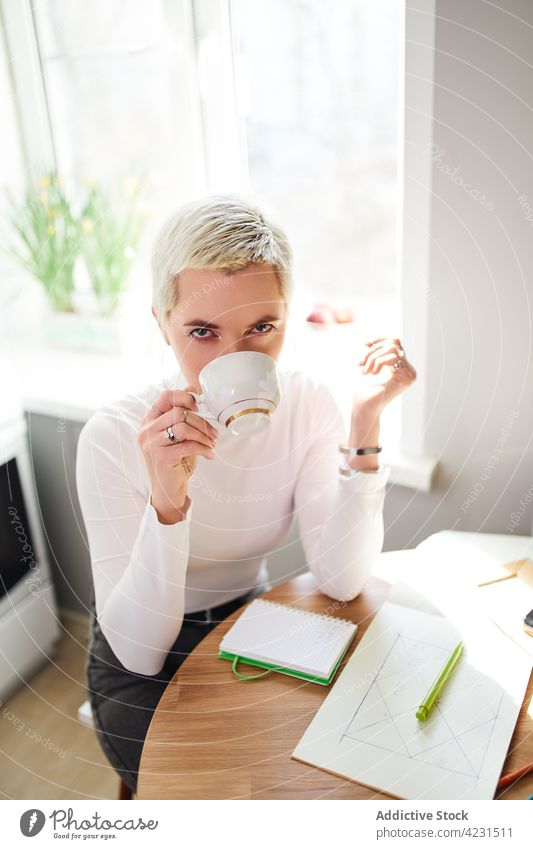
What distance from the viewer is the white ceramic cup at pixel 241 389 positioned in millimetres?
692

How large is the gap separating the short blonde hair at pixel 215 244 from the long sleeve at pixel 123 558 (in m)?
0.19

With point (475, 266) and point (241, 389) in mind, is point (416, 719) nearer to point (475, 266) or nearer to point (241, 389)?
point (241, 389)

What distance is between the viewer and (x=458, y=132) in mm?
855

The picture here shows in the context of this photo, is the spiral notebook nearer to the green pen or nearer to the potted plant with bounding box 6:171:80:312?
the green pen

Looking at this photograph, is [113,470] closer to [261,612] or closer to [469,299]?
[261,612]

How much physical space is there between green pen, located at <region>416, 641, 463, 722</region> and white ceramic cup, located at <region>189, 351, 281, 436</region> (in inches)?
12.6

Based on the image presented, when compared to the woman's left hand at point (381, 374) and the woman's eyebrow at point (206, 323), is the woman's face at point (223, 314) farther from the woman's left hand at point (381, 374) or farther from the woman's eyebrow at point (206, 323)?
the woman's left hand at point (381, 374)

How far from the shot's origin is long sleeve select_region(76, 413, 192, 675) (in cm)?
81

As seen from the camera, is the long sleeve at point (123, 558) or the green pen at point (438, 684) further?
the long sleeve at point (123, 558)

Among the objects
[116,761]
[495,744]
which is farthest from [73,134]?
[495,744]

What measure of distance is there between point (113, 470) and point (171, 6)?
→ 0.82 metres

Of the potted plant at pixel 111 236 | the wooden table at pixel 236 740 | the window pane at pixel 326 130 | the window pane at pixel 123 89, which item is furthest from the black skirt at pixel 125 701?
the window pane at pixel 123 89

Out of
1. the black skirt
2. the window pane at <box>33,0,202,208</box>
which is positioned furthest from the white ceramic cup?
the window pane at <box>33,0,202,208</box>
